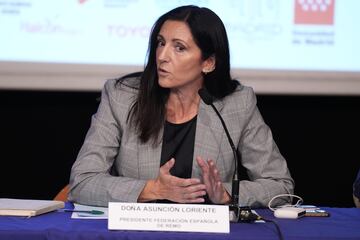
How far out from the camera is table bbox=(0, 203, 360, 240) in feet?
6.01

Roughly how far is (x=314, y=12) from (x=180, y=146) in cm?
144

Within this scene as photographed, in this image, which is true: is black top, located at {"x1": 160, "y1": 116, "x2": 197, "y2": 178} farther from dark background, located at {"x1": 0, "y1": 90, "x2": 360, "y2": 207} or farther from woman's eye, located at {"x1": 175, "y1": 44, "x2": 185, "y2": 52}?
dark background, located at {"x1": 0, "y1": 90, "x2": 360, "y2": 207}

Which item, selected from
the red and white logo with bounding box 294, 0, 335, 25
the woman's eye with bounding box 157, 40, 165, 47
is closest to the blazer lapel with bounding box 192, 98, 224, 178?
the woman's eye with bounding box 157, 40, 165, 47

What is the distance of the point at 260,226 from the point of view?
1985 mm

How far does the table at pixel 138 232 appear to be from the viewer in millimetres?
1833

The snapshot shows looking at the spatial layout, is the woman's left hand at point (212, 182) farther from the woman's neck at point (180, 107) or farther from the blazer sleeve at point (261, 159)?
the woman's neck at point (180, 107)

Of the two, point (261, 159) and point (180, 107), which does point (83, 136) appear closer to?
point (180, 107)

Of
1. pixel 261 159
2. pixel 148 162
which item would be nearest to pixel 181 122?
pixel 148 162

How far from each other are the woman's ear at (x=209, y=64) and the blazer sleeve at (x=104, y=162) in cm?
31

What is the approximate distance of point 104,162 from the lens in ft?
8.55

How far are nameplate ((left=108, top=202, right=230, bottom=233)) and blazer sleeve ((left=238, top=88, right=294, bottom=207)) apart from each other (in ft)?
2.25

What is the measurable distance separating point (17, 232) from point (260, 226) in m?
0.68

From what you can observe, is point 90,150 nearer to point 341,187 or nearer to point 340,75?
point 340,75

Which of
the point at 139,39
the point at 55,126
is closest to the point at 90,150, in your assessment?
the point at 139,39
